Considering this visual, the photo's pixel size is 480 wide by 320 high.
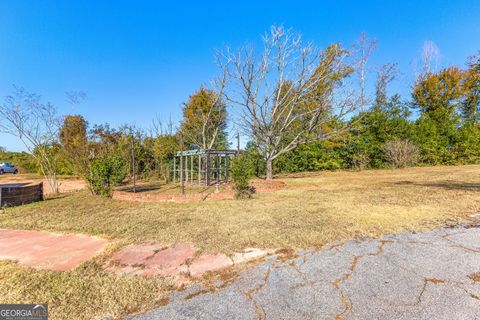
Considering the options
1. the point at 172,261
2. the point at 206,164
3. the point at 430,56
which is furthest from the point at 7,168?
the point at 430,56

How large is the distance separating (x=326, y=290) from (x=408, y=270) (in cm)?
80

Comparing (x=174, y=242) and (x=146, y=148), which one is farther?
(x=146, y=148)

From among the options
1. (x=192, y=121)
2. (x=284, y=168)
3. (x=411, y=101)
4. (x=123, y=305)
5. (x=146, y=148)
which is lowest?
(x=123, y=305)

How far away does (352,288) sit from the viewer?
1.75 meters

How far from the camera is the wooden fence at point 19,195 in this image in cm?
541

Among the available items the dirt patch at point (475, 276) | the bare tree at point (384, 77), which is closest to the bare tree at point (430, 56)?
the bare tree at point (384, 77)

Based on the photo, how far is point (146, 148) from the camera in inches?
487

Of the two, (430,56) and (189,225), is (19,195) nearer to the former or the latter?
(189,225)

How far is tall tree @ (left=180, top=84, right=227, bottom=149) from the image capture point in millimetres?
15672

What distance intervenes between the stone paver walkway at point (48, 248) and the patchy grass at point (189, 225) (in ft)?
0.54

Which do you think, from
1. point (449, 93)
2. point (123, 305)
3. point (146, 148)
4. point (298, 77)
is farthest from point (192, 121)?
point (449, 93)

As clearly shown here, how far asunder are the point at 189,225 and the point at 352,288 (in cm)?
235

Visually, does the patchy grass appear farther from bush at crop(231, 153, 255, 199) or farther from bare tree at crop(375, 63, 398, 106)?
bare tree at crop(375, 63, 398, 106)

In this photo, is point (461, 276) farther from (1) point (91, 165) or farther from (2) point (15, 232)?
(1) point (91, 165)
